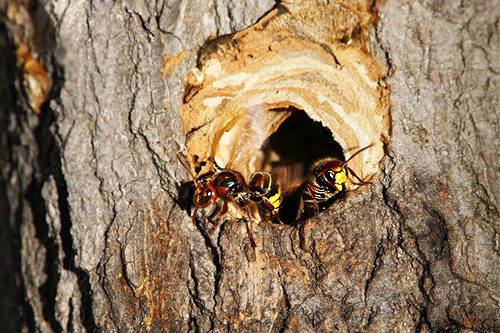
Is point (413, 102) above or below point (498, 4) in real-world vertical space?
below

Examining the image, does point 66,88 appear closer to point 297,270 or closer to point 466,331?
point 297,270

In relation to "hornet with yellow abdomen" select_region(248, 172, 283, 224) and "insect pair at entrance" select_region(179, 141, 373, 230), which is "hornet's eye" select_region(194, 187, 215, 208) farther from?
"hornet with yellow abdomen" select_region(248, 172, 283, 224)

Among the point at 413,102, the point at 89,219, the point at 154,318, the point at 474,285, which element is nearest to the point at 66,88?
the point at 89,219

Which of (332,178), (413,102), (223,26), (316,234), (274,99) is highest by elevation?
(223,26)

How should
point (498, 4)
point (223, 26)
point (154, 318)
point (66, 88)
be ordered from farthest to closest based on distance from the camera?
point (154, 318) → point (223, 26) → point (66, 88) → point (498, 4)

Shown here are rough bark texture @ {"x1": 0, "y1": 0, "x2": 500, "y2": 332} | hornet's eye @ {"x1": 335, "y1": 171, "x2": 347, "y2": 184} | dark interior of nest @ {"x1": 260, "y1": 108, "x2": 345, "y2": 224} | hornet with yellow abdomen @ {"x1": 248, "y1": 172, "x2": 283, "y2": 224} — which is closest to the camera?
rough bark texture @ {"x1": 0, "y1": 0, "x2": 500, "y2": 332}

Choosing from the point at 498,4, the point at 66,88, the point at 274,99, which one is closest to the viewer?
the point at 498,4

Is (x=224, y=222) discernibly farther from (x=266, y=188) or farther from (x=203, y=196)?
(x=266, y=188)

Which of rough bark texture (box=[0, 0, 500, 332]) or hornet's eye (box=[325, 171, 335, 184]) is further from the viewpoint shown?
hornet's eye (box=[325, 171, 335, 184])

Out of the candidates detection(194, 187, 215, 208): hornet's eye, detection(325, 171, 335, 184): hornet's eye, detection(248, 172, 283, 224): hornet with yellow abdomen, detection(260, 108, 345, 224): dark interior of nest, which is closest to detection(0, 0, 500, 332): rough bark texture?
detection(194, 187, 215, 208): hornet's eye
